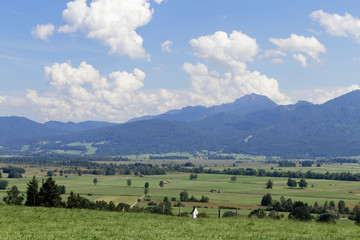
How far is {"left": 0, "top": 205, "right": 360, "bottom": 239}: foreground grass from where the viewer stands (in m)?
25.5

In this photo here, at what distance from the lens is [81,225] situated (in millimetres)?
29562

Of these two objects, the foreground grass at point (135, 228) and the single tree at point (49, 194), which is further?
the single tree at point (49, 194)

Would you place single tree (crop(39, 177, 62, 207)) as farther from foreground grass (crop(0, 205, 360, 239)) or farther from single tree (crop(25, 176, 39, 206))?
foreground grass (crop(0, 205, 360, 239))

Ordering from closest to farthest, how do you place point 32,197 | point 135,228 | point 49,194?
point 135,228 < point 49,194 < point 32,197

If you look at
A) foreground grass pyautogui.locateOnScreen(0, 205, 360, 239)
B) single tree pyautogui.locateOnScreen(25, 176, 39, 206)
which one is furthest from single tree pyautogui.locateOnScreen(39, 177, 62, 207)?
foreground grass pyautogui.locateOnScreen(0, 205, 360, 239)

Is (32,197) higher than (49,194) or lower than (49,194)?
lower

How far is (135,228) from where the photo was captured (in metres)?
28.7

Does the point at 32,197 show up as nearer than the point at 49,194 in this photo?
No

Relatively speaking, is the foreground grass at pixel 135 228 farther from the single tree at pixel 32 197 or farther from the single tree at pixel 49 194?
the single tree at pixel 32 197

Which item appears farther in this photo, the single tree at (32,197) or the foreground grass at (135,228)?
the single tree at (32,197)

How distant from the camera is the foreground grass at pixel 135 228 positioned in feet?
83.8

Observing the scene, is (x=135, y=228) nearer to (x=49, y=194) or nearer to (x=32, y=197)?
(x=49, y=194)

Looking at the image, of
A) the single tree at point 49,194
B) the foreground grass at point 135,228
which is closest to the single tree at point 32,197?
the single tree at point 49,194

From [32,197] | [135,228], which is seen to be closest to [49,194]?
[32,197]
